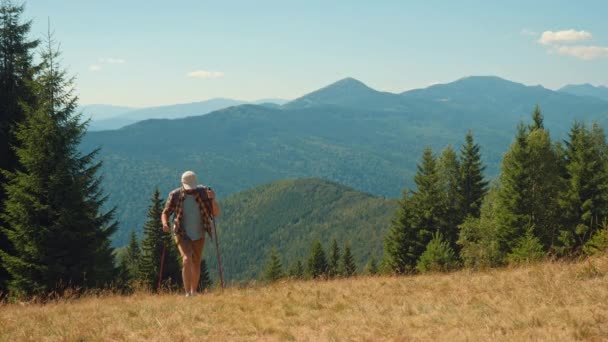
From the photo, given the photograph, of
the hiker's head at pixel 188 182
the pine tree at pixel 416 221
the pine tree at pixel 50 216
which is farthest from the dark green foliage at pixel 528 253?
the pine tree at pixel 50 216

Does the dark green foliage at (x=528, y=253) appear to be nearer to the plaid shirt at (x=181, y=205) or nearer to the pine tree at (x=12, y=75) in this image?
the plaid shirt at (x=181, y=205)

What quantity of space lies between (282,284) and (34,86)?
16328 millimetres

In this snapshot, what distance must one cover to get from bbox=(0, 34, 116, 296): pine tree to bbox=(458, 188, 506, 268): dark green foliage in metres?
20.7

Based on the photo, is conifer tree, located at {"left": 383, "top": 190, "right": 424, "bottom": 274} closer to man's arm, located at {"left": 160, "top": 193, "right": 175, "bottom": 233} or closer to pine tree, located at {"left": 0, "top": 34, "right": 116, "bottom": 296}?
pine tree, located at {"left": 0, "top": 34, "right": 116, "bottom": 296}

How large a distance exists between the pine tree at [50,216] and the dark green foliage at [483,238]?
2075 centimetres

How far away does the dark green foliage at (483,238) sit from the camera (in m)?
30.1

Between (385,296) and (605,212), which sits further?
(605,212)

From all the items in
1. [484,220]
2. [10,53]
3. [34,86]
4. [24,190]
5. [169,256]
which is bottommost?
[169,256]

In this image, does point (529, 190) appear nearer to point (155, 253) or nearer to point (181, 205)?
point (181, 205)

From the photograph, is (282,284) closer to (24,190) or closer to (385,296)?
(385,296)

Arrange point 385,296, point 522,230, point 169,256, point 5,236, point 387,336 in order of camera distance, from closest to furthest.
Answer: point 387,336, point 385,296, point 5,236, point 522,230, point 169,256

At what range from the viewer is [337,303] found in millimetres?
8023

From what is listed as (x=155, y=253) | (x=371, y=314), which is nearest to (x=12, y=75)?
(x=155, y=253)

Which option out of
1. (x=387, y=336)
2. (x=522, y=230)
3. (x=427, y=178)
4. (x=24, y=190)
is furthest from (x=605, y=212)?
(x=24, y=190)
